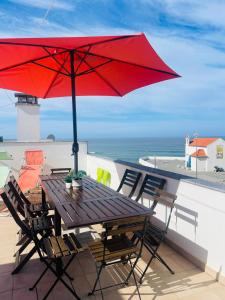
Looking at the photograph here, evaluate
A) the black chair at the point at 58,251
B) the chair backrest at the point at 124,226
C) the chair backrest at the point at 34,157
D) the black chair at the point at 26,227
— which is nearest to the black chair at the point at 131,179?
the black chair at the point at 26,227

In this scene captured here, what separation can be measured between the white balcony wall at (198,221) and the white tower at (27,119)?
7.77m

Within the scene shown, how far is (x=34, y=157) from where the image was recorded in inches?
293

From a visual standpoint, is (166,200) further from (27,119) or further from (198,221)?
(27,119)

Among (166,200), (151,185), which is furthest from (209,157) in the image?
(166,200)

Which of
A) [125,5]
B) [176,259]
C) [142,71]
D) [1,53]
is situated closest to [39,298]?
[176,259]

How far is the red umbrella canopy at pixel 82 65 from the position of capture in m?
2.70

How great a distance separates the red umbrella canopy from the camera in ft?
8.86

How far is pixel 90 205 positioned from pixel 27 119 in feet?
28.0

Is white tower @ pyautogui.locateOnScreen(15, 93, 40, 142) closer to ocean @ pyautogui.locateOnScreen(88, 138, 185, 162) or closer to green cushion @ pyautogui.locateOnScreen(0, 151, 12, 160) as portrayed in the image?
green cushion @ pyautogui.locateOnScreen(0, 151, 12, 160)

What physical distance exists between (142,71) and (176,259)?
104 inches

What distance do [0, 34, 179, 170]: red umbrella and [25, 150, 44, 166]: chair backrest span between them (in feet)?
9.98

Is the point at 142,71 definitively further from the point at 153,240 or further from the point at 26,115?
the point at 26,115

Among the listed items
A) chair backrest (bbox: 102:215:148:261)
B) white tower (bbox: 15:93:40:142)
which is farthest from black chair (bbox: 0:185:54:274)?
white tower (bbox: 15:93:40:142)

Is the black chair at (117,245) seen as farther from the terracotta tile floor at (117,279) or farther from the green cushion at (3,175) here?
the green cushion at (3,175)
